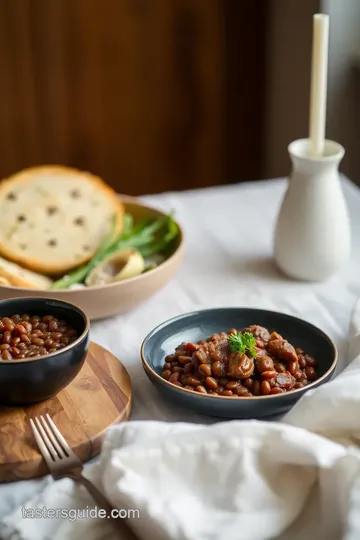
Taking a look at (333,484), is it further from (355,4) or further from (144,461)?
(355,4)

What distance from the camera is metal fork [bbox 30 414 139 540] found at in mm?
874

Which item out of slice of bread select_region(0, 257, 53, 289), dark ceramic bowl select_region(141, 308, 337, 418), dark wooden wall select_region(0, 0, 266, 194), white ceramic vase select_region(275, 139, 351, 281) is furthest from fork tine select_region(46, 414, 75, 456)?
dark wooden wall select_region(0, 0, 266, 194)

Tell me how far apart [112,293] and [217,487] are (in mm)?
497

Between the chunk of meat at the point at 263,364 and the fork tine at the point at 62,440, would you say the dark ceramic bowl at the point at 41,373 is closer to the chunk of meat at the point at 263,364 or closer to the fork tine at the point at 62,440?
the fork tine at the point at 62,440

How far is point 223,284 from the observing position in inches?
57.3

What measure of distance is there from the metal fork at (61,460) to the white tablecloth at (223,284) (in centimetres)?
3

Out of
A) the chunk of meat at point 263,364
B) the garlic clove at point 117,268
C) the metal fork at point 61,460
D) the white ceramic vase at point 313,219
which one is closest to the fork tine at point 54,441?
the metal fork at point 61,460

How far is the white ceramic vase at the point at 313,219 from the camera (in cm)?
140

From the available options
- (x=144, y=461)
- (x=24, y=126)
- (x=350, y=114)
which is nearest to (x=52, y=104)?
(x=24, y=126)

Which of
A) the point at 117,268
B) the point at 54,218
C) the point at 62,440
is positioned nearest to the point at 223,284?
the point at 117,268

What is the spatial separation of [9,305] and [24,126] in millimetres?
2047

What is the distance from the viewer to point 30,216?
4.89 feet

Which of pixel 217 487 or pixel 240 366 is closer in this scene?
pixel 217 487

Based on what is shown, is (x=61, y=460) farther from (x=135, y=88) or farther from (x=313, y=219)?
(x=135, y=88)
